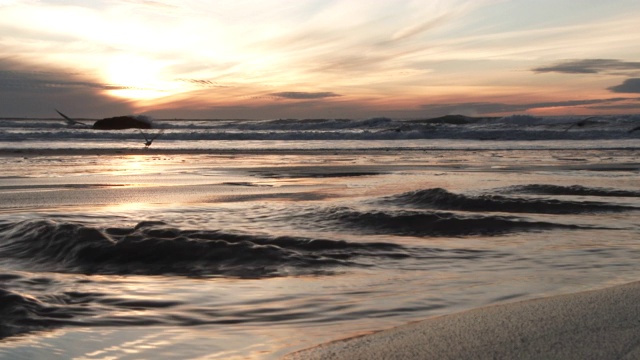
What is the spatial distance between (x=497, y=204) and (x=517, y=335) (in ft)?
14.3

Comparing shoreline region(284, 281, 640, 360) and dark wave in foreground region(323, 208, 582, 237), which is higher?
shoreline region(284, 281, 640, 360)

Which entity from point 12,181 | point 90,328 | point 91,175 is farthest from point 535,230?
point 91,175

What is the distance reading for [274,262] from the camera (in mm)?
4148

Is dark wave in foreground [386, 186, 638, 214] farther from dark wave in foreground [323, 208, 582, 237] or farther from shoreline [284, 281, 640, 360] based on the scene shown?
shoreline [284, 281, 640, 360]

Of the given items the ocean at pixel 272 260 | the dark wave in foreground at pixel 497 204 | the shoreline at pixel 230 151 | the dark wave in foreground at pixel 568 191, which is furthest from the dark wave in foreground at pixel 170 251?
the shoreline at pixel 230 151

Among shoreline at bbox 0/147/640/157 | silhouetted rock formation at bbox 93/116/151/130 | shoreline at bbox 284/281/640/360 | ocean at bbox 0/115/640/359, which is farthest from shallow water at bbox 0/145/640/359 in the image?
silhouetted rock formation at bbox 93/116/151/130

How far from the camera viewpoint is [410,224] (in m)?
5.56

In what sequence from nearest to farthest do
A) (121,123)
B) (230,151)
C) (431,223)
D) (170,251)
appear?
(170,251)
(431,223)
(230,151)
(121,123)

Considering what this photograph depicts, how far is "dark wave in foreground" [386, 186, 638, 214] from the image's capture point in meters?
6.31

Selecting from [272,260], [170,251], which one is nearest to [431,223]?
[272,260]

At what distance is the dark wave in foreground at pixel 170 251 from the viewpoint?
4.03 metres

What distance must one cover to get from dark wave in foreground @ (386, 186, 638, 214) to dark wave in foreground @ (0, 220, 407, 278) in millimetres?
2085

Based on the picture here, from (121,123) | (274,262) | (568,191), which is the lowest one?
(568,191)

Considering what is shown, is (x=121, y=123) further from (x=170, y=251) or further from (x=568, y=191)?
(x=170, y=251)
